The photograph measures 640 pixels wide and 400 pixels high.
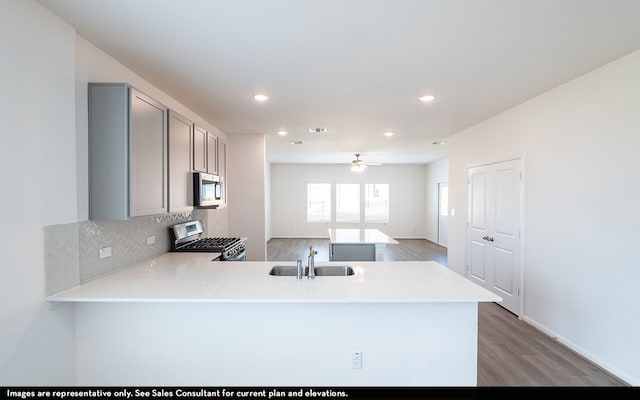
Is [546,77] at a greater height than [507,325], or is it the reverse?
[546,77]

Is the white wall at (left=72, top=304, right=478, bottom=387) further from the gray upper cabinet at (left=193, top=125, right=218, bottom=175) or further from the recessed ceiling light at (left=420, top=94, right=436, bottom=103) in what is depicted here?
the recessed ceiling light at (left=420, top=94, right=436, bottom=103)

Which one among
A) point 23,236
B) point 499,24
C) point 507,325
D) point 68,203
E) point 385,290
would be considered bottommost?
point 507,325

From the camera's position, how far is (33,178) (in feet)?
5.28

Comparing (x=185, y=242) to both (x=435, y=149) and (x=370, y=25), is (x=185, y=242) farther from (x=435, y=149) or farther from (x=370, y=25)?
(x=435, y=149)

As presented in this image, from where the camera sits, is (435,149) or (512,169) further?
(435,149)

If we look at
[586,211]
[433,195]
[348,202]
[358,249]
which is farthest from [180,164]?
[433,195]

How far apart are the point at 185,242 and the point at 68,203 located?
170cm

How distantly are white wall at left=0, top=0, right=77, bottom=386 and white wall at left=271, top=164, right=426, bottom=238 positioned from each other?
321 inches

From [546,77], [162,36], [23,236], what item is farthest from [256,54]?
[546,77]

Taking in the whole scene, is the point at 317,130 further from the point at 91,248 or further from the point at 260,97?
the point at 91,248

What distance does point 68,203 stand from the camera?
1837 mm

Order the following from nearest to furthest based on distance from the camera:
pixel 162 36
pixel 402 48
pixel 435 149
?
pixel 162 36
pixel 402 48
pixel 435 149

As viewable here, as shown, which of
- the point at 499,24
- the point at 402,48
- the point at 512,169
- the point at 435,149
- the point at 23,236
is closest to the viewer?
the point at 23,236
